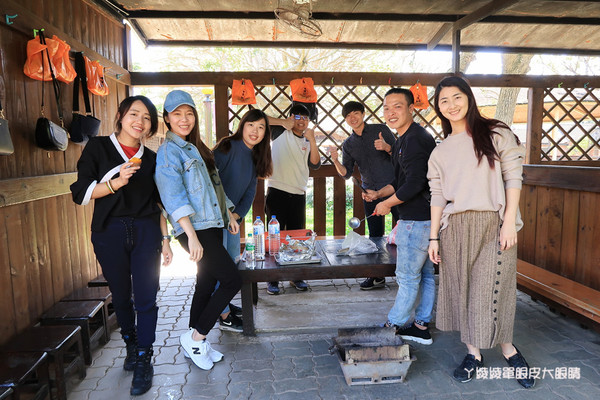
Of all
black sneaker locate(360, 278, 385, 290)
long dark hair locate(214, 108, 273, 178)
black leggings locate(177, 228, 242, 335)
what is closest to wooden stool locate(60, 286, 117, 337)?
black leggings locate(177, 228, 242, 335)

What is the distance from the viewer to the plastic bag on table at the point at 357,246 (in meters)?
2.97

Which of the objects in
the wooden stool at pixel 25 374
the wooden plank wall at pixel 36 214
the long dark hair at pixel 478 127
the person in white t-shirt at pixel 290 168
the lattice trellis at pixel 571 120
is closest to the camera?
the wooden stool at pixel 25 374

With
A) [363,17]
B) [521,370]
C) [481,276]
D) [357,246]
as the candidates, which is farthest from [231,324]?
[363,17]

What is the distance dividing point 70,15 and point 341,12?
2397 millimetres

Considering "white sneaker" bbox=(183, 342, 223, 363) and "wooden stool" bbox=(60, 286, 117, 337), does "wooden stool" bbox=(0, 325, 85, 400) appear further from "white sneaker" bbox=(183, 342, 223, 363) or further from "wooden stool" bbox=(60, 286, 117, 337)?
"white sneaker" bbox=(183, 342, 223, 363)

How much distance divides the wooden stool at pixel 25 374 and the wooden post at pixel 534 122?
529 cm

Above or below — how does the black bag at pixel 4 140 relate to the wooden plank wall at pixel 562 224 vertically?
above

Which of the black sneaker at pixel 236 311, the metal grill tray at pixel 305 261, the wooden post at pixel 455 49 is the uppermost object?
the wooden post at pixel 455 49

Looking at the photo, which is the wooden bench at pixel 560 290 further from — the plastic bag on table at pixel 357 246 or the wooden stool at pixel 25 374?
the wooden stool at pixel 25 374

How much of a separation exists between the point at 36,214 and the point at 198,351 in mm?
1396

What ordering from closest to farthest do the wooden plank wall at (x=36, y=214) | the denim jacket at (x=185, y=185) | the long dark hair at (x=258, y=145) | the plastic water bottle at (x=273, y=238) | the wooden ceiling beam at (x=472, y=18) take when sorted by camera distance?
the denim jacket at (x=185, y=185)
the wooden plank wall at (x=36, y=214)
the long dark hair at (x=258, y=145)
the plastic water bottle at (x=273, y=238)
the wooden ceiling beam at (x=472, y=18)

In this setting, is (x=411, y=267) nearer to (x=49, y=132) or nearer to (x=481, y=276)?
(x=481, y=276)

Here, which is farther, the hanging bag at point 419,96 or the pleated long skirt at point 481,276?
the hanging bag at point 419,96

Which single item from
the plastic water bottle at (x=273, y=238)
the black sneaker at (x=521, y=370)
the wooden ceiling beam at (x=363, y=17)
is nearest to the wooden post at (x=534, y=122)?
the wooden ceiling beam at (x=363, y=17)
